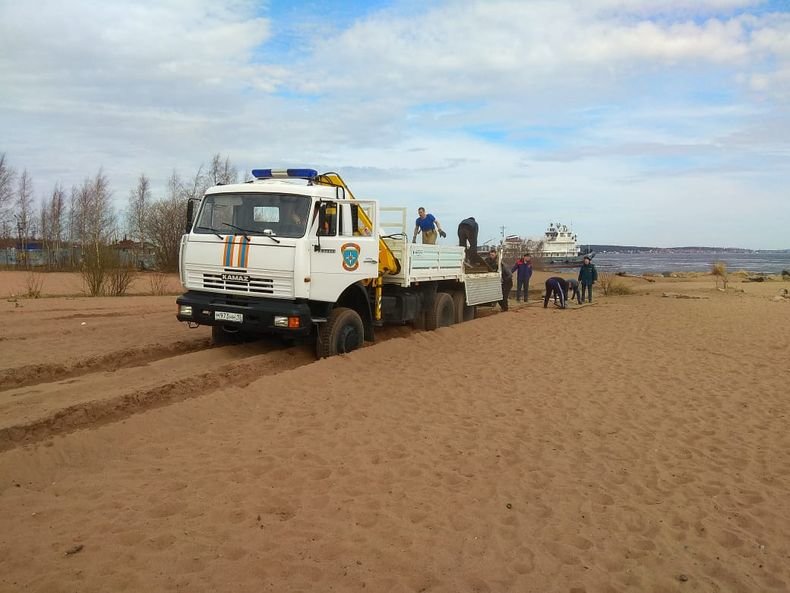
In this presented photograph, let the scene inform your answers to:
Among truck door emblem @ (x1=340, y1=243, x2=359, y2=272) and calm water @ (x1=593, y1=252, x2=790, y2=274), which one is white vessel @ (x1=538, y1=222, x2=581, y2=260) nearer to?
calm water @ (x1=593, y1=252, x2=790, y2=274)

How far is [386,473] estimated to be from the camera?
5219 millimetres

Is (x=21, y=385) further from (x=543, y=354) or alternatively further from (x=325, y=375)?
(x=543, y=354)

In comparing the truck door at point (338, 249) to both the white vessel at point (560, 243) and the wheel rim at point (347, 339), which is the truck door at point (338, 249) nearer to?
the wheel rim at point (347, 339)

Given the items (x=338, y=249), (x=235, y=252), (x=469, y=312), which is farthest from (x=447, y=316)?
(x=235, y=252)

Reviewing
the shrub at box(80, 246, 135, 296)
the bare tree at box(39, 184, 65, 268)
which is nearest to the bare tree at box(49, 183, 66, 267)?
the bare tree at box(39, 184, 65, 268)

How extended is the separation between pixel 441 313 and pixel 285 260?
18.3ft

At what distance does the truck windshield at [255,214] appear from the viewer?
9031 mm

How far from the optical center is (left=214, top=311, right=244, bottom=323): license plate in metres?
8.91

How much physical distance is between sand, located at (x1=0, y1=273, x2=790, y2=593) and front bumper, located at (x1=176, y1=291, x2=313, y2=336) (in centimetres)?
60

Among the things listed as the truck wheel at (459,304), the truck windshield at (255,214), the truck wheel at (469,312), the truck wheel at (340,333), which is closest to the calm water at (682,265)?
the truck wheel at (469,312)

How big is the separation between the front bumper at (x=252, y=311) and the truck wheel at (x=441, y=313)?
186 inches

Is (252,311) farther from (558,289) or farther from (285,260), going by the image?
(558,289)

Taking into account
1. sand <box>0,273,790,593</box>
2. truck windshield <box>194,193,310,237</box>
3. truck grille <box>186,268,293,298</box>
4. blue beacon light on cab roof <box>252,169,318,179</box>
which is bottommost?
sand <box>0,273,790,593</box>

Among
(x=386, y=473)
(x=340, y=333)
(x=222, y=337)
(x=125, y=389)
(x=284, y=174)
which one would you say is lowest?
(x=386, y=473)
